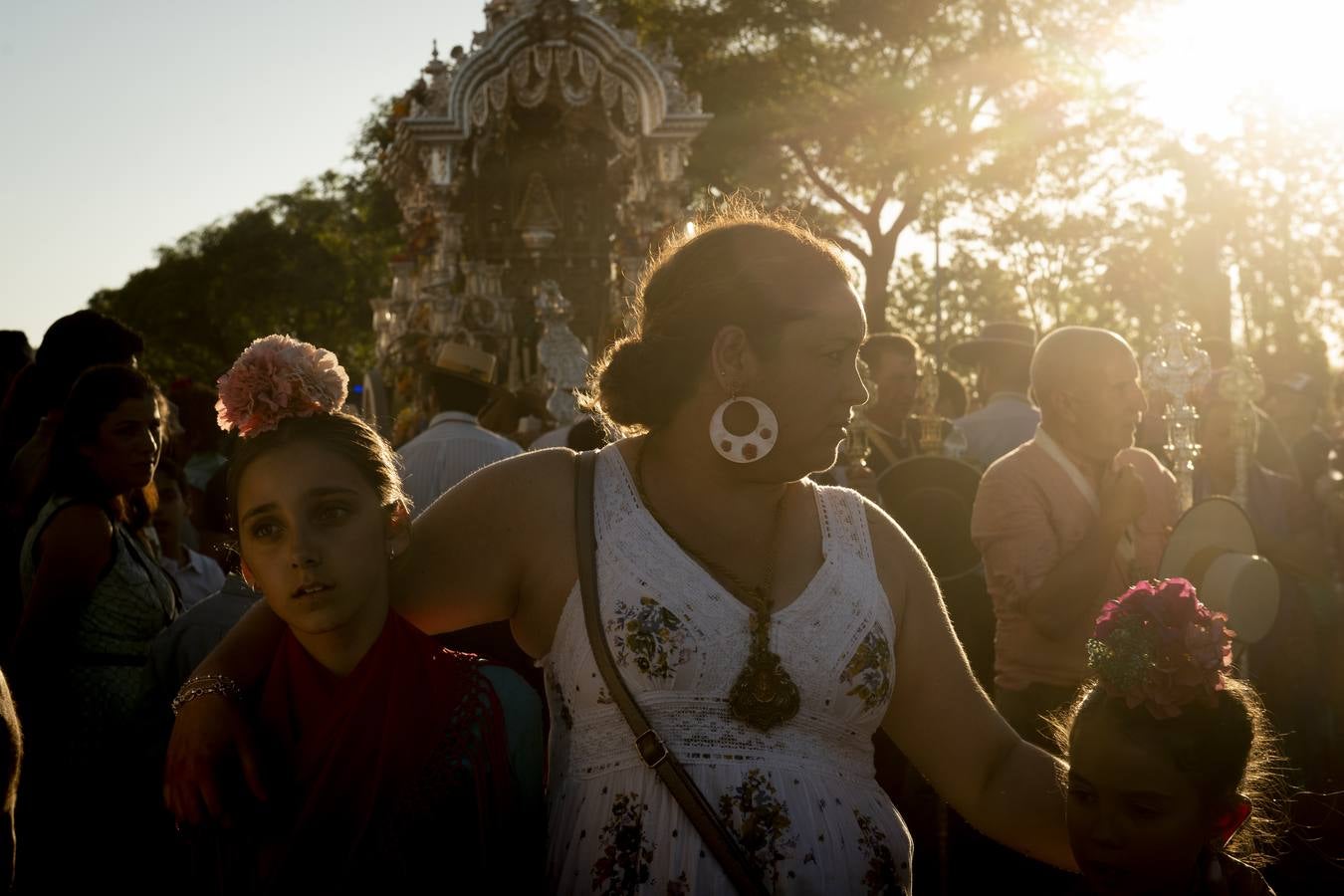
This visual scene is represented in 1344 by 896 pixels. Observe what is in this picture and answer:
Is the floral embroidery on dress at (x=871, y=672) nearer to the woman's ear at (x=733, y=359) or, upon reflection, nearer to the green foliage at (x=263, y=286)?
the woman's ear at (x=733, y=359)

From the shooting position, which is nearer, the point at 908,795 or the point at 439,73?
the point at 908,795

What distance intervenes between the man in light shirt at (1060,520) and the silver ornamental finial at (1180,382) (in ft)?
Result: 4.24

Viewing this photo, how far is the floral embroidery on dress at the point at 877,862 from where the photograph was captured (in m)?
2.72

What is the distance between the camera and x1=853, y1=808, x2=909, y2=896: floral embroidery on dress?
8.94ft

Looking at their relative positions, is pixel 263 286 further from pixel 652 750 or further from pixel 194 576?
pixel 652 750

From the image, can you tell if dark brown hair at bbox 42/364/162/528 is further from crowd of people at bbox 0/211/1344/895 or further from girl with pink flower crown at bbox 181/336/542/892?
girl with pink flower crown at bbox 181/336/542/892

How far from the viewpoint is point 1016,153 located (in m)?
Answer: 26.9

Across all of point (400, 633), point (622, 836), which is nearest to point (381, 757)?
point (400, 633)

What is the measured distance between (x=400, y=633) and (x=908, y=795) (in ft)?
14.5

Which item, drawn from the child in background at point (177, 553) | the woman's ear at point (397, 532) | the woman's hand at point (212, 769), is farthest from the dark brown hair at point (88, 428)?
the woman's hand at point (212, 769)

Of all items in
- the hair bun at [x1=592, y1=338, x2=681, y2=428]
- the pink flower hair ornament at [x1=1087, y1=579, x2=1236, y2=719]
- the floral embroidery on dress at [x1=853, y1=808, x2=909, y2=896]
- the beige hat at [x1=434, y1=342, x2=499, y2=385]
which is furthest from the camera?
the beige hat at [x1=434, y1=342, x2=499, y2=385]

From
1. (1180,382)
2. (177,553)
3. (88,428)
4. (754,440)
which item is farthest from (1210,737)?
(177,553)

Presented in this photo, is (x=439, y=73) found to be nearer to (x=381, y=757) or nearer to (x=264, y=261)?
(x=381, y=757)

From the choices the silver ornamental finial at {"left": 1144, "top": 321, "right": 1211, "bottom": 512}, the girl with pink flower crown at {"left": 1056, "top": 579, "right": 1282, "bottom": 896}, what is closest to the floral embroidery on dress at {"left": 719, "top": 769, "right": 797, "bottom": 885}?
the girl with pink flower crown at {"left": 1056, "top": 579, "right": 1282, "bottom": 896}
